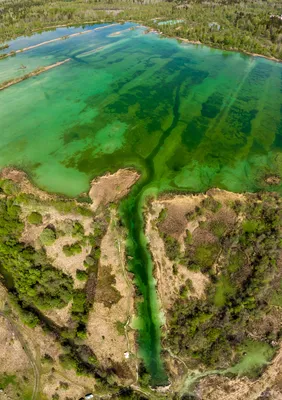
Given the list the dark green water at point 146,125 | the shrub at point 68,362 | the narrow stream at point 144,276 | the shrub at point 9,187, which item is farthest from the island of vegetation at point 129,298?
the dark green water at point 146,125

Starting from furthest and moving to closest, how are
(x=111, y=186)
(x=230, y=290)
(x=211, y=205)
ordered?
(x=111, y=186) → (x=211, y=205) → (x=230, y=290)

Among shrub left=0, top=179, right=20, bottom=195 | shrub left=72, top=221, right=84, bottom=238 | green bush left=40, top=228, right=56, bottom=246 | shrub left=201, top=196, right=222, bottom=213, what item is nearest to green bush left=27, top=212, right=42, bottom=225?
green bush left=40, top=228, right=56, bottom=246

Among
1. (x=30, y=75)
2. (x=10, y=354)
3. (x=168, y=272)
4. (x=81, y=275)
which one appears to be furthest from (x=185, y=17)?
(x=10, y=354)

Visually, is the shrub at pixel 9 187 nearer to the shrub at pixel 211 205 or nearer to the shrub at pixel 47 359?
the shrub at pixel 47 359

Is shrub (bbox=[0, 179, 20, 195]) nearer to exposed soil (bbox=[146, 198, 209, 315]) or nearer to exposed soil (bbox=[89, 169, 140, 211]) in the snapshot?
exposed soil (bbox=[89, 169, 140, 211])

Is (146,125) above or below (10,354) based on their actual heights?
above

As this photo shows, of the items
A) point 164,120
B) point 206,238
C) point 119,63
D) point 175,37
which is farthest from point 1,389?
point 175,37

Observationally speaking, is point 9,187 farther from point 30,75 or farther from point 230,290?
point 30,75
